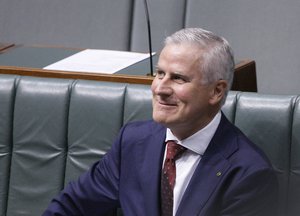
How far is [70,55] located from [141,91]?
1.90ft

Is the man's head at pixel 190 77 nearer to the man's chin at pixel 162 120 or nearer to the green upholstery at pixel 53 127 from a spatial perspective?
the man's chin at pixel 162 120

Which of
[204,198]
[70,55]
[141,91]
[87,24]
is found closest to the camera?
[204,198]

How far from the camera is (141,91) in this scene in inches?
85.6

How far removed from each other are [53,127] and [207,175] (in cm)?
59

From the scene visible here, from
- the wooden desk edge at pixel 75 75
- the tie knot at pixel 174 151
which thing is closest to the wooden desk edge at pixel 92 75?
the wooden desk edge at pixel 75 75

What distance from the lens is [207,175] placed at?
184cm

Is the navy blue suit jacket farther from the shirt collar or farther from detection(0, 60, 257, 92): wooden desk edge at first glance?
detection(0, 60, 257, 92): wooden desk edge

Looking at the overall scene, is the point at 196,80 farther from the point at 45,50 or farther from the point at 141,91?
the point at 45,50

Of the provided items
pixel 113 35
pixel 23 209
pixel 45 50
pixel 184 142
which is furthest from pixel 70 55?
pixel 113 35

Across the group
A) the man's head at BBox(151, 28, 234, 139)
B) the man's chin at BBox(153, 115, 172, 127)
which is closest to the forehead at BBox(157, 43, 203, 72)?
the man's head at BBox(151, 28, 234, 139)

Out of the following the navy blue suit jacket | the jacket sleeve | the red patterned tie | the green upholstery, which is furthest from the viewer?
the green upholstery

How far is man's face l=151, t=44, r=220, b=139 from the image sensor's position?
6.07 feet

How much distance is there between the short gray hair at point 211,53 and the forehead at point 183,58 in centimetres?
1

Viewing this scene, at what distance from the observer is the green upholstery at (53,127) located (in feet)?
7.17
